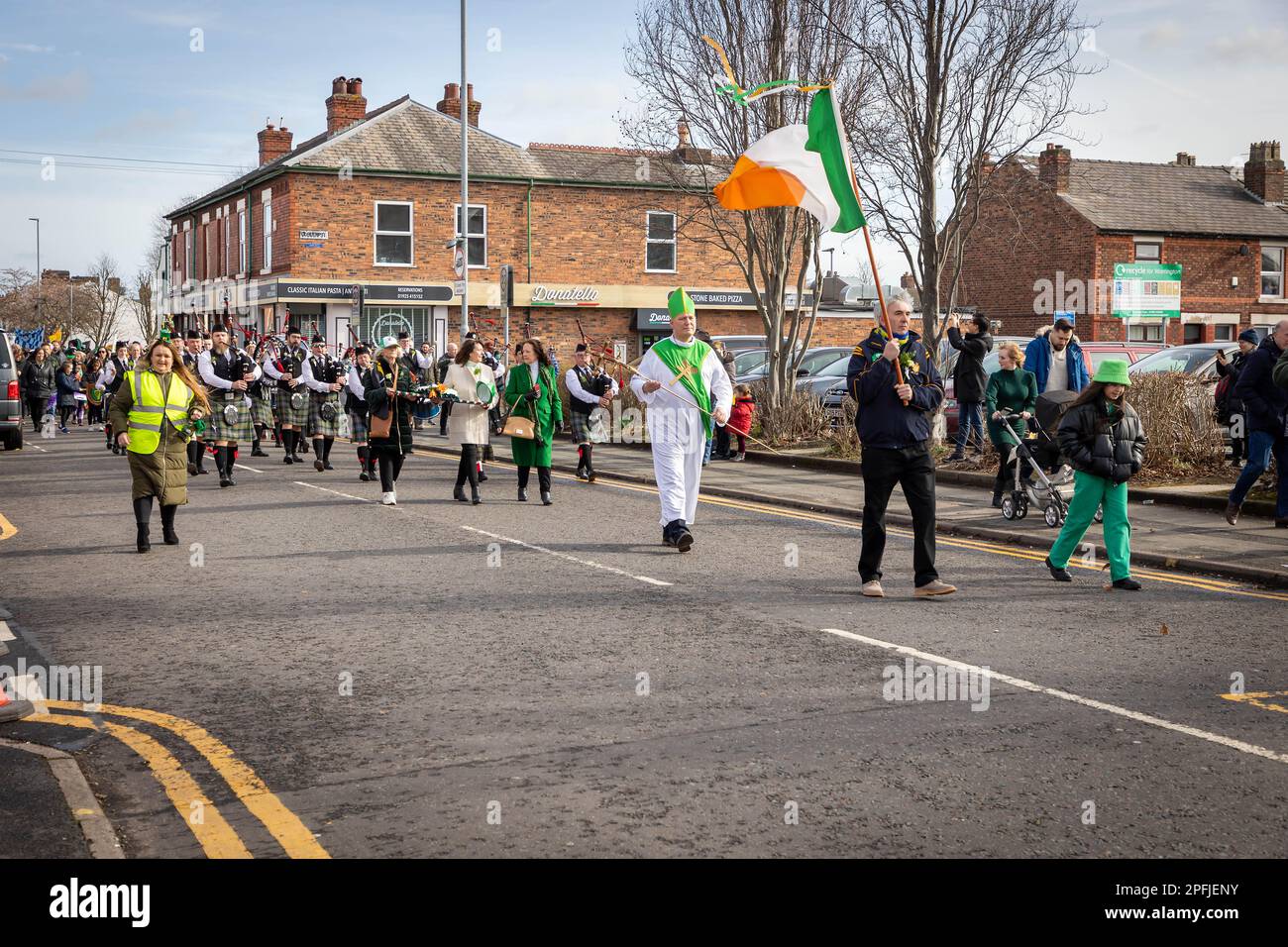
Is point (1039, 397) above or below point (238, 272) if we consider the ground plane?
below

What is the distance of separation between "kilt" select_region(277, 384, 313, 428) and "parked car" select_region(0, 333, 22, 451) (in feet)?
24.8

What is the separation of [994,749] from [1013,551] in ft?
21.5

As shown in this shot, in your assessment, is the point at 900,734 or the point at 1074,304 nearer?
the point at 900,734

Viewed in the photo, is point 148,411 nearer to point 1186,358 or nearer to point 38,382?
point 1186,358

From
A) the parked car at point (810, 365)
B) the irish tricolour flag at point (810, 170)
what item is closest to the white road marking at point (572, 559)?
the irish tricolour flag at point (810, 170)

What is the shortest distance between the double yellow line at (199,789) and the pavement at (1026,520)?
8108 millimetres

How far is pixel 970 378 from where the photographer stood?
1750 centimetres

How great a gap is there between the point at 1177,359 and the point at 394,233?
83.6ft

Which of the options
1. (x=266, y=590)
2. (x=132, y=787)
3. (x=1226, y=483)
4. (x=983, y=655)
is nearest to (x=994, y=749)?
(x=983, y=655)

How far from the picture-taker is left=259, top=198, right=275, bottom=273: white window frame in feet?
134

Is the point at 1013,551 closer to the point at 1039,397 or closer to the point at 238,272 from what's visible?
the point at 1039,397

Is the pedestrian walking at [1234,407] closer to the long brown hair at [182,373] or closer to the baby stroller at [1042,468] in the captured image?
the baby stroller at [1042,468]

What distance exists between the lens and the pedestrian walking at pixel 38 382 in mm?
33250
